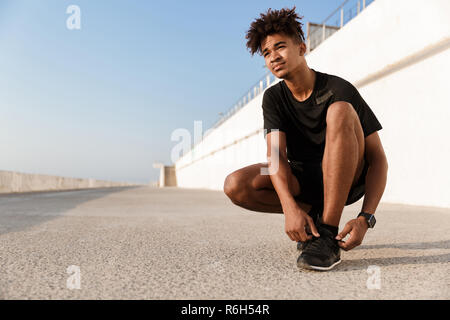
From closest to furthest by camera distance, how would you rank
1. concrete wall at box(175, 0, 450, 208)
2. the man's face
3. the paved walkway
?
the paved walkway < the man's face < concrete wall at box(175, 0, 450, 208)

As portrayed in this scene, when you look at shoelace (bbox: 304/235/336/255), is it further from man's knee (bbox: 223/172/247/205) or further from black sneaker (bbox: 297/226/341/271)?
man's knee (bbox: 223/172/247/205)

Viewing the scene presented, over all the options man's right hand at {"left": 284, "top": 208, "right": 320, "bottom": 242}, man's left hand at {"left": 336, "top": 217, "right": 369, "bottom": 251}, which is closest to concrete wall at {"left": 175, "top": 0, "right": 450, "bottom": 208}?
man's left hand at {"left": 336, "top": 217, "right": 369, "bottom": 251}

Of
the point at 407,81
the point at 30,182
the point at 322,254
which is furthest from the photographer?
the point at 30,182

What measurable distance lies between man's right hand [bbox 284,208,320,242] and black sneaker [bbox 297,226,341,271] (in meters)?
0.05

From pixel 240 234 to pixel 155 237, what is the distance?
78cm

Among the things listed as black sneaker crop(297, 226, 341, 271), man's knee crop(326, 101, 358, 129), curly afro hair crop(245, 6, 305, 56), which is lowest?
black sneaker crop(297, 226, 341, 271)

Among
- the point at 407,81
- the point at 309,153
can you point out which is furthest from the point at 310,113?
the point at 407,81

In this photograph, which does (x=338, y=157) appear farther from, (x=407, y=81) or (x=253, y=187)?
(x=407, y=81)

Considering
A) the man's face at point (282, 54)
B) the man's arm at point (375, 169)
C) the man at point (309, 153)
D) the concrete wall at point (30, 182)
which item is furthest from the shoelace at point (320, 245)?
the concrete wall at point (30, 182)

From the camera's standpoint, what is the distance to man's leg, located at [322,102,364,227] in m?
1.92

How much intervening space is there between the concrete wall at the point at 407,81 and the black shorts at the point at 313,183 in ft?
17.9

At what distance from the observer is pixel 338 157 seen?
6.32 ft

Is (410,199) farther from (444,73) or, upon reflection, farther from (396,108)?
(444,73)

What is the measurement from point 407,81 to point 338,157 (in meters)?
7.39
